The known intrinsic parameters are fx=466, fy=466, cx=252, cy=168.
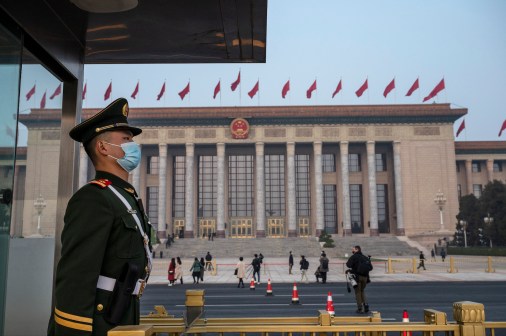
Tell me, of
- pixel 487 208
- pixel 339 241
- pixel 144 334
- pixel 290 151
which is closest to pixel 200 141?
pixel 290 151

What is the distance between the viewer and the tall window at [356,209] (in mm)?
68500

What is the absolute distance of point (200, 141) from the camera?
2616 inches

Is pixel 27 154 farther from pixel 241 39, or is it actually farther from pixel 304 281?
pixel 304 281

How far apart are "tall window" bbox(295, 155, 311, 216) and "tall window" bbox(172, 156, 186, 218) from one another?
17182 mm

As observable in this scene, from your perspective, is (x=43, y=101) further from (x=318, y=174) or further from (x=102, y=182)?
(x=318, y=174)

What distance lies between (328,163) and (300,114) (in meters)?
10.2

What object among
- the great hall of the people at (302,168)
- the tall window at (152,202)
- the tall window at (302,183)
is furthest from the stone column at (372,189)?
the tall window at (152,202)

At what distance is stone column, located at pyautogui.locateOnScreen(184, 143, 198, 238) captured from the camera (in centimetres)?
6494

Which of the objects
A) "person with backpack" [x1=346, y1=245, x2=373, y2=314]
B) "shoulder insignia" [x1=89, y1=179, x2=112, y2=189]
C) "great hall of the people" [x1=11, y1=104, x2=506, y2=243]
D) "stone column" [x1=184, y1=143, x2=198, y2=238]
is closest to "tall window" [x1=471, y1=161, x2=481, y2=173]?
"great hall of the people" [x1=11, y1=104, x2=506, y2=243]

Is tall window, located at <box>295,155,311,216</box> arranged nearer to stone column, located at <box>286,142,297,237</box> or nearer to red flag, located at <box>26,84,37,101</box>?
stone column, located at <box>286,142,297,237</box>

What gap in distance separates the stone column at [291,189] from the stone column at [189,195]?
13.6m

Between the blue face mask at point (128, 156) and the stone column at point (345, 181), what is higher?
the stone column at point (345, 181)

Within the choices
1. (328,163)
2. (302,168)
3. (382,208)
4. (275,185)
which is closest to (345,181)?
(328,163)

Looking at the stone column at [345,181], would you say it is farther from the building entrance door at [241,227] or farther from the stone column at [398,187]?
the building entrance door at [241,227]
